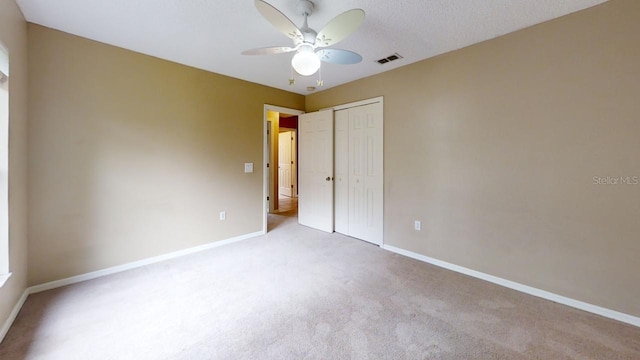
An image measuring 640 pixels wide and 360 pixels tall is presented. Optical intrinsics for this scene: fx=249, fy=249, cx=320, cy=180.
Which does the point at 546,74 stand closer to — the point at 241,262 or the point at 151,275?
the point at 241,262

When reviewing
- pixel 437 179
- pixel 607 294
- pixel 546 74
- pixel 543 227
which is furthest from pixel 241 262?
pixel 546 74

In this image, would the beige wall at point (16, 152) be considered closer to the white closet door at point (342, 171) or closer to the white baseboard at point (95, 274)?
the white baseboard at point (95, 274)

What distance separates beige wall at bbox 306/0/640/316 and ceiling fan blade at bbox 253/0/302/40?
1.92 meters

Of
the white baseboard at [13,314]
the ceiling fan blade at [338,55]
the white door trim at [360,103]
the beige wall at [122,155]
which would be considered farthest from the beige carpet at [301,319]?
the white door trim at [360,103]

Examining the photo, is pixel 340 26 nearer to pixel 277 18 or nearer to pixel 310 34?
pixel 310 34

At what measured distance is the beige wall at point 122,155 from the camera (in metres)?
2.36

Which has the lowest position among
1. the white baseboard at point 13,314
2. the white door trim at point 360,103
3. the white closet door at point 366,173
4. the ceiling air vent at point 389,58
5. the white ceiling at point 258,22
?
the white baseboard at point 13,314

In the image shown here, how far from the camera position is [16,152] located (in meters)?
2.00

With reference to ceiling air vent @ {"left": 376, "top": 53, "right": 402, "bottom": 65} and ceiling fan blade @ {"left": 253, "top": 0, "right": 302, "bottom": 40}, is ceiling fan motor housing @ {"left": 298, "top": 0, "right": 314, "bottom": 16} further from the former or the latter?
ceiling air vent @ {"left": 376, "top": 53, "right": 402, "bottom": 65}

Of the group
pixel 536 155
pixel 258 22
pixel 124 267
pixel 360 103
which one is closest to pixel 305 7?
pixel 258 22

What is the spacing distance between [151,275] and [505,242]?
370 cm

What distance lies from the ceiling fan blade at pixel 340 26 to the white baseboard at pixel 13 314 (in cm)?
305

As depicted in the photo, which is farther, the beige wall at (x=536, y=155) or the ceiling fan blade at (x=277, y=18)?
the beige wall at (x=536, y=155)

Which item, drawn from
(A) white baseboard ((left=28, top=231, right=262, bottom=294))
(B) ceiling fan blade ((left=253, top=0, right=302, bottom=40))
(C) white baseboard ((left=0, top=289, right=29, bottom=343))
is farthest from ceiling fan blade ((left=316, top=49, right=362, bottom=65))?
(C) white baseboard ((left=0, top=289, right=29, bottom=343))
